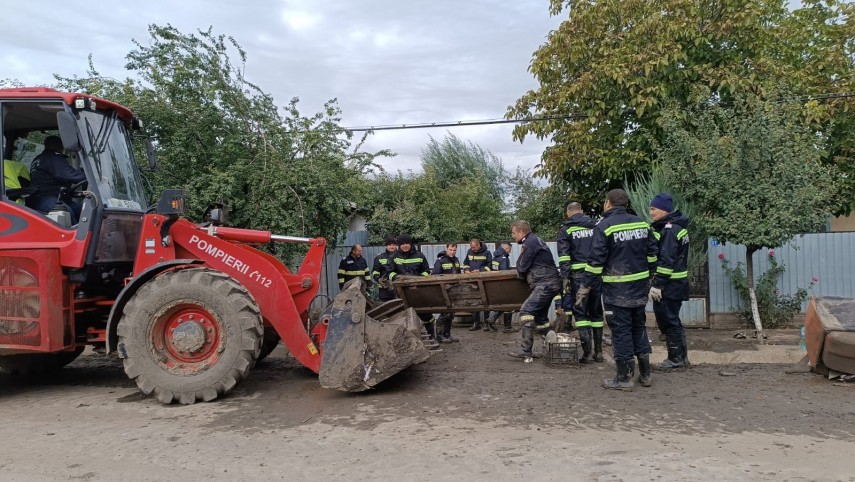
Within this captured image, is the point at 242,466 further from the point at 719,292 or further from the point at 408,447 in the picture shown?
the point at 719,292

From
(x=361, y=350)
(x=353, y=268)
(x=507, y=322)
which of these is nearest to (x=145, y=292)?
(x=361, y=350)

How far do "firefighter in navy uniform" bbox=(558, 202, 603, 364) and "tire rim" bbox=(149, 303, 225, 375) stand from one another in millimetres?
4239

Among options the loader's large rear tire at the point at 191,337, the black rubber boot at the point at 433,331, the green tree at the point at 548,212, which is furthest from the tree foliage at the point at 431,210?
the loader's large rear tire at the point at 191,337

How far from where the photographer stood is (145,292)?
562cm

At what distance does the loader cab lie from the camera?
573cm

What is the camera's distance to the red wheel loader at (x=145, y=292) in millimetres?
5559

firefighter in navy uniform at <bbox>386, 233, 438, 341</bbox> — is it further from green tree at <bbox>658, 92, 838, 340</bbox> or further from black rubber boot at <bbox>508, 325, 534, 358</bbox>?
green tree at <bbox>658, 92, 838, 340</bbox>

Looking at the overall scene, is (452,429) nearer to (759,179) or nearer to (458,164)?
Answer: (759,179)

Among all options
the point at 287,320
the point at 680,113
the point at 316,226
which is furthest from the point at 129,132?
the point at 680,113

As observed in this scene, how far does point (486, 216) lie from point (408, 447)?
1451cm

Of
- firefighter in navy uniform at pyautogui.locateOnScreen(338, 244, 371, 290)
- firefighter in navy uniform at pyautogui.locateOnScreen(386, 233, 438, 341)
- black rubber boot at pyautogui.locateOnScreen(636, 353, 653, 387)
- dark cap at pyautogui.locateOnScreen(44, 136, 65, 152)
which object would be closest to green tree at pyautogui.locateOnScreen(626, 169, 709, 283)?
firefighter in navy uniform at pyautogui.locateOnScreen(386, 233, 438, 341)

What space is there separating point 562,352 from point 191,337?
4174 mm

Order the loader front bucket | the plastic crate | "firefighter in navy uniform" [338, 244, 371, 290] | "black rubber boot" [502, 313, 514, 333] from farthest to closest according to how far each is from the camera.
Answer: "firefighter in navy uniform" [338, 244, 371, 290] < "black rubber boot" [502, 313, 514, 333] < the plastic crate < the loader front bucket

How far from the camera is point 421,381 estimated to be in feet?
20.8
